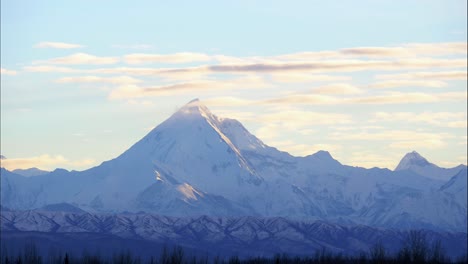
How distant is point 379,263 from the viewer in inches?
5037

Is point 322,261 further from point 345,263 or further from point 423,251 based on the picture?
point 423,251

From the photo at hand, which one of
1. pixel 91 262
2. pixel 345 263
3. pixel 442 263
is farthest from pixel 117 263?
Result: pixel 442 263

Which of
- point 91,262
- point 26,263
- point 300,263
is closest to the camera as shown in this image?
point 26,263

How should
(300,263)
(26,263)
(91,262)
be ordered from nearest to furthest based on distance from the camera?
(26,263), (91,262), (300,263)

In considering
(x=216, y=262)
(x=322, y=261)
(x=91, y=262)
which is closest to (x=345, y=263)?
(x=322, y=261)

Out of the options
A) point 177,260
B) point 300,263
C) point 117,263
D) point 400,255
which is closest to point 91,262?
point 117,263

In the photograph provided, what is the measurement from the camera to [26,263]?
122625 millimetres

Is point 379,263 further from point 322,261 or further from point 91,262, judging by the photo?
point 91,262

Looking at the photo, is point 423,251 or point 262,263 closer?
point 423,251

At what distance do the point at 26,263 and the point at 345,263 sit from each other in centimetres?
4233

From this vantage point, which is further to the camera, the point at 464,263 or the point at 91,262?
the point at 464,263

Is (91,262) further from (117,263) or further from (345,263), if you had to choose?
(345,263)

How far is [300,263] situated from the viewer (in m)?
145

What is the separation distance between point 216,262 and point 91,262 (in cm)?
1620
